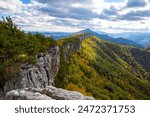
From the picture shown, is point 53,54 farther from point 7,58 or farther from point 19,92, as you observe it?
point 19,92

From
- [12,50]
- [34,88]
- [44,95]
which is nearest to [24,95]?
[44,95]

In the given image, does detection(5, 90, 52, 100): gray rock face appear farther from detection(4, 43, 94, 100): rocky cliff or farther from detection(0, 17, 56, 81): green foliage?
detection(0, 17, 56, 81): green foliage

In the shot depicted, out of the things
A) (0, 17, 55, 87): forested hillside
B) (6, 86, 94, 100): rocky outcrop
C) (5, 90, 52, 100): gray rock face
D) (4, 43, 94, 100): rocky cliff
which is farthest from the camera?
(0, 17, 55, 87): forested hillside

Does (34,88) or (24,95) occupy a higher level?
(24,95)

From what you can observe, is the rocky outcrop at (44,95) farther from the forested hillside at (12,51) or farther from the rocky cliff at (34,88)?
the forested hillside at (12,51)

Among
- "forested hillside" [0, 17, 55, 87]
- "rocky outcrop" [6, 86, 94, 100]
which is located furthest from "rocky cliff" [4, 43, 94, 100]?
"forested hillside" [0, 17, 55, 87]

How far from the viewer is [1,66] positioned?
4119 centimetres

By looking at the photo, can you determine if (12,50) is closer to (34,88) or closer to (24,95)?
(34,88)

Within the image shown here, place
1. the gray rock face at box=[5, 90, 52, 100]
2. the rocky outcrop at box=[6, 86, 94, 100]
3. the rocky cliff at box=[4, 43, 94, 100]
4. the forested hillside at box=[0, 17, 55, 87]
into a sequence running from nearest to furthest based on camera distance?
the gray rock face at box=[5, 90, 52, 100], the rocky outcrop at box=[6, 86, 94, 100], the rocky cliff at box=[4, 43, 94, 100], the forested hillside at box=[0, 17, 55, 87]

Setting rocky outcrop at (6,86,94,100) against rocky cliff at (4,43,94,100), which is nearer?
rocky outcrop at (6,86,94,100)

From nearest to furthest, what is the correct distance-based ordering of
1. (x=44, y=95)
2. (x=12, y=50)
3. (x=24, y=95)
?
(x=24, y=95), (x=44, y=95), (x=12, y=50)

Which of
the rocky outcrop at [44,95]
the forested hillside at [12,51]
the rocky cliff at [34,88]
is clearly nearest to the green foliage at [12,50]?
the forested hillside at [12,51]

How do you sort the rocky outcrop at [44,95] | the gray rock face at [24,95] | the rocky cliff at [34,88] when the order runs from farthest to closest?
the rocky cliff at [34,88] → the rocky outcrop at [44,95] → the gray rock face at [24,95]

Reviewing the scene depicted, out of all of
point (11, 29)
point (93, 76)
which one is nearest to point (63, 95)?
point (11, 29)
